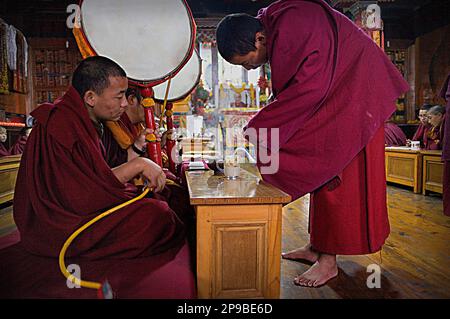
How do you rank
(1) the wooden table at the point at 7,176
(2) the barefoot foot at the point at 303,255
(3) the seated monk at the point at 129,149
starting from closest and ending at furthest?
(3) the seated monk at the point at 129,149 < (2) the barefoot foot at the point at 303,255 < (1) the wooden table at the point at 7,176

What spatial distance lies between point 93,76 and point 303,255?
1410 mm

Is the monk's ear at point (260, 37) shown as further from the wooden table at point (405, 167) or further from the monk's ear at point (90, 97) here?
the wooden table at point (405, 167)

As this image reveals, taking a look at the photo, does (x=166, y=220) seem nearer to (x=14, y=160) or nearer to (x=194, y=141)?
(x=14, y=160)

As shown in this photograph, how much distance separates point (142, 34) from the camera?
5.43 feet

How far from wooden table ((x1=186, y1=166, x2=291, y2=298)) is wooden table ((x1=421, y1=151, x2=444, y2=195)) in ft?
11.3

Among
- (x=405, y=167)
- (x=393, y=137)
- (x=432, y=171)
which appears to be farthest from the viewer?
(x=393, y=137)

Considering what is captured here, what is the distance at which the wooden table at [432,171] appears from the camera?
12.9ft

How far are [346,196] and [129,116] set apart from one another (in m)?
1.40

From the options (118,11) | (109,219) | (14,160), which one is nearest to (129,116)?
(118,11)

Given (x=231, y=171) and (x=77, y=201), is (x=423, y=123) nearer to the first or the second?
(x=231, y=171)

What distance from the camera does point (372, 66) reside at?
1556mm

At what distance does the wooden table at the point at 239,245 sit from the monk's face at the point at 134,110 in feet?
3.82

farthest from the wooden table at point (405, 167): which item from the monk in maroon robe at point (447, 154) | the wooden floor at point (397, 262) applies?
the monk in maroon robe at point (447, 154)

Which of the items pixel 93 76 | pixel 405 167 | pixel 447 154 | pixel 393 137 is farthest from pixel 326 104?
pixel 393 137
